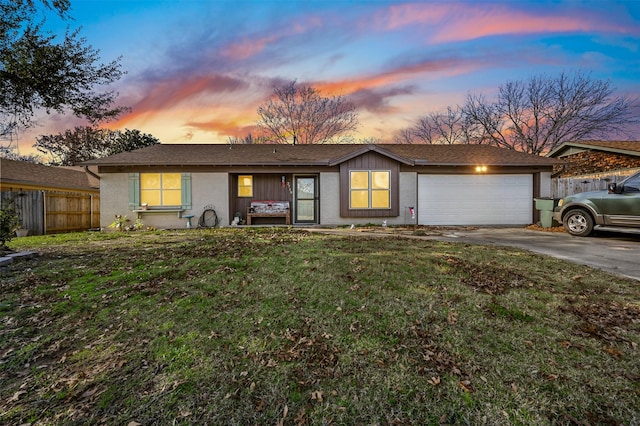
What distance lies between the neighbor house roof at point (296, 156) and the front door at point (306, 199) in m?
1.00

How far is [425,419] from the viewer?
1.68m

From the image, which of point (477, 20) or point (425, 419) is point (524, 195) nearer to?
point (477, 20)

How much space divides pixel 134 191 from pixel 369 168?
353 inches

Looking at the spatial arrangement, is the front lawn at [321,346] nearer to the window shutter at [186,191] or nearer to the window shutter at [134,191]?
the window shutter at [186,191]

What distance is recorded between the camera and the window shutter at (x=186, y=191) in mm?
10938

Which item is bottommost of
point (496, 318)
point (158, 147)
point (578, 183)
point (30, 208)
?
point (496, 318)

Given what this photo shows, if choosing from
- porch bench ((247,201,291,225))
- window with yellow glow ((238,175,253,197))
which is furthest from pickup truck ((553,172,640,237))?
window with yellow glow ((238,175,253,197))

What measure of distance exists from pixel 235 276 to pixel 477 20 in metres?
11.5

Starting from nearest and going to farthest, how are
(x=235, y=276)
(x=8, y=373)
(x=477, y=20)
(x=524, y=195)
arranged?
(x=8, y=373) → (x=235, y=276) → (x=477, y=20) → (x=524, y=195)

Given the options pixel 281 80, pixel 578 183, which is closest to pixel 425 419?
pixel 578 183

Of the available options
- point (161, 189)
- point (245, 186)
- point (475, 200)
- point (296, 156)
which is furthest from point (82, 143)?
point (475, 200)

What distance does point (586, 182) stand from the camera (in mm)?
10547

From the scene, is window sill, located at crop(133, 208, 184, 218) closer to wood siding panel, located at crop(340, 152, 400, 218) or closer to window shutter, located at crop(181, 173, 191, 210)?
window shutter, located at crop(181, 173, 191, 210)

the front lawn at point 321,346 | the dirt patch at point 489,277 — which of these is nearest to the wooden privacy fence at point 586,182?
the front lawn at point 321,346
